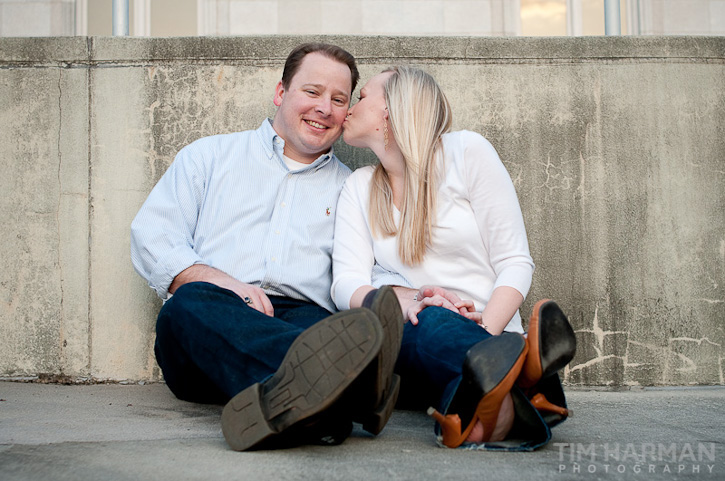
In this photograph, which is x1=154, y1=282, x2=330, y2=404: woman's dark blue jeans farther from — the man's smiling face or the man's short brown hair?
the man's short brown hair

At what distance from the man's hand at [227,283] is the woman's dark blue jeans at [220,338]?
21 centimetres

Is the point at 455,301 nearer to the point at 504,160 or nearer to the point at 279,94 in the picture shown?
the point at 504,160

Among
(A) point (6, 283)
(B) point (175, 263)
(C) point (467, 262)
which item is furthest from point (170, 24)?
(C) point (467, 262)

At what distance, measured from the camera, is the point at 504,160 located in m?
2.86

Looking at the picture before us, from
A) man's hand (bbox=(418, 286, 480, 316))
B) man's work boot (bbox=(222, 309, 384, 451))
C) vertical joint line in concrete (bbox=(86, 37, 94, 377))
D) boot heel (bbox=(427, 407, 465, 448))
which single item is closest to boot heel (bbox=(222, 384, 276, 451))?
man's work boot (bbox=(222, 309, 384, 451))

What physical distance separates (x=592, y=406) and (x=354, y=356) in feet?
4.13

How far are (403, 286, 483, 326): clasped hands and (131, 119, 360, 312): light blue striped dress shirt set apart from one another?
0.29m

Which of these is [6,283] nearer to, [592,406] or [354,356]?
[354,356]

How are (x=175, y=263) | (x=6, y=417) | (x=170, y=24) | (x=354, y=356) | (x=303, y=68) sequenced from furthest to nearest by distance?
(x=170, y=24)
(x=303, y=68)
(x=175, y=263)
(x=6, y=417)
(x=354, y=356)

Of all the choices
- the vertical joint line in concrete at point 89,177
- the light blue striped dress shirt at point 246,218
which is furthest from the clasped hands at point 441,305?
the vertical joint line in concrete at point 89,177

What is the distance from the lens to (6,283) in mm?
2793

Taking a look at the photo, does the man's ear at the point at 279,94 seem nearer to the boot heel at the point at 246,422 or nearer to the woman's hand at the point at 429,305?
the woman's hand at the point at 429,305

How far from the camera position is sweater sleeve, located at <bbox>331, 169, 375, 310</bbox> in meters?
2.27

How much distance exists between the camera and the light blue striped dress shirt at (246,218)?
2.38 m
